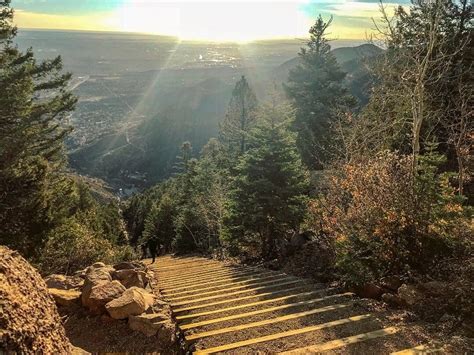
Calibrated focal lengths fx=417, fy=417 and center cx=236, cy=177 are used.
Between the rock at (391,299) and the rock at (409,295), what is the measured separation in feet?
0.22

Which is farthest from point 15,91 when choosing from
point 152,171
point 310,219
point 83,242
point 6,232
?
point 152,171

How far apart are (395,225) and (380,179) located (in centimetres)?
109

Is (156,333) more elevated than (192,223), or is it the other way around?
(156,333)

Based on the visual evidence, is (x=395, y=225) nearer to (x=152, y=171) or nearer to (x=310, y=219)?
(x=310, y=219)

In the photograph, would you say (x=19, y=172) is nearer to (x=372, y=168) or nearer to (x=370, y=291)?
(x=372, y=168)

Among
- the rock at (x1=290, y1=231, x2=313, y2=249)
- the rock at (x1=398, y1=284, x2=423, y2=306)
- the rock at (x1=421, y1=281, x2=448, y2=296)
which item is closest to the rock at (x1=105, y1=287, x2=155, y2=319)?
the rock at (x1=398, y1=284, x2=423, y2=306)

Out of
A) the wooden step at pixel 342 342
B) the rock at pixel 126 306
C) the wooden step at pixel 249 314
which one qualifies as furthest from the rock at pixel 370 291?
the rock at pixel 126 306

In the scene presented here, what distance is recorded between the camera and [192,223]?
33406 millimetres

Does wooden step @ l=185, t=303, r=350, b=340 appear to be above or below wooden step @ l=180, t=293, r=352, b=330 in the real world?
above

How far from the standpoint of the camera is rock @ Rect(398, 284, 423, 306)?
5844mm

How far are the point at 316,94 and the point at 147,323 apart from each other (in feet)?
82.4

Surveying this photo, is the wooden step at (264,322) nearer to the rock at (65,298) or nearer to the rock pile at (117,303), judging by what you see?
the rock pile at (117,303)

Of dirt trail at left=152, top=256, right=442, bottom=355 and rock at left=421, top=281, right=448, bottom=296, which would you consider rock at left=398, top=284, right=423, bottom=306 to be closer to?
rock at left=421, top=281, right=448, bottom=296

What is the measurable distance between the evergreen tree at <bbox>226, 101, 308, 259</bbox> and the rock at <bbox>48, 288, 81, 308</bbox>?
8933 millimetres
